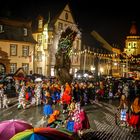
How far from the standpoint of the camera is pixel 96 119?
16.4 m

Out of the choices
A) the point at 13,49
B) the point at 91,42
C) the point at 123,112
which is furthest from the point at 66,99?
the point at 91,42

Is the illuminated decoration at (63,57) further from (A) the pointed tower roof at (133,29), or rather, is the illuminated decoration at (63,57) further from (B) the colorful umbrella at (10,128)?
(A) the pointed tower roof at (133,29)

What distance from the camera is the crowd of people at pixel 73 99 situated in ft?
40.2

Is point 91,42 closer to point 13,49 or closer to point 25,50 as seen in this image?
point 25,50

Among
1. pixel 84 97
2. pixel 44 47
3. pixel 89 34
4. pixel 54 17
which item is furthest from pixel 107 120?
pixel 89 34

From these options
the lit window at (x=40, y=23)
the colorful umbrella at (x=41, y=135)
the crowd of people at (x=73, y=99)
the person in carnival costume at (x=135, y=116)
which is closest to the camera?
the colorful umbrella at (x=41, y=135)

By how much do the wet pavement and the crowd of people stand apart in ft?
1.83

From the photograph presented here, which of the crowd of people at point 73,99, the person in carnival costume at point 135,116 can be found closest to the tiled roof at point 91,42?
the crowd of people at point 73,99

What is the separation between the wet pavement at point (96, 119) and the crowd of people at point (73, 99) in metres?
0.56

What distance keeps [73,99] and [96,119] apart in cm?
369

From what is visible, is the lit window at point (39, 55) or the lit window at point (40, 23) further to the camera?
the lit window at point (40, 23)

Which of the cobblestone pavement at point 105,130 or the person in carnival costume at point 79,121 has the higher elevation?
the person in carnival costume at point 79,121

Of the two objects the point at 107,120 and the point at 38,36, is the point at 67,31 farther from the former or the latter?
the point at 38,36

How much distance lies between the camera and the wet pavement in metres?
13.1
